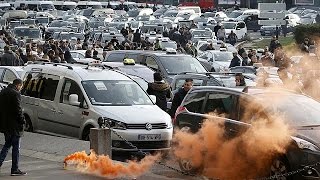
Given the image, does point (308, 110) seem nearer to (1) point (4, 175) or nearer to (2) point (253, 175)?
(2) point (253, 175)

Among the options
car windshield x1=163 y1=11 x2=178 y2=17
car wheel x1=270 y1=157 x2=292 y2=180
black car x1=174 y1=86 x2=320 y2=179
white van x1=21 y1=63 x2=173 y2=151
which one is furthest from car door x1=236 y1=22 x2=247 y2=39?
car wheel x1=270 y1=157 x2=292 y2=180

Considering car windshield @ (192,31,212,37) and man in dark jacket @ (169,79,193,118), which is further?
car windshield @ (192,31,212,37)

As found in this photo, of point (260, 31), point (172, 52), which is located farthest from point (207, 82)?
point (260, 31)

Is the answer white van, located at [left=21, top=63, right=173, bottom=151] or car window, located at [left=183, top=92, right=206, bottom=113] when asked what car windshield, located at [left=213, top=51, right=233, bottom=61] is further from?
car window, located at [left=183, top=92, right=206, bottom=113]

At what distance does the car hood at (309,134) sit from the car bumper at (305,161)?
0.63ft

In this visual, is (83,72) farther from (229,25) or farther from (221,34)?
(229,25)

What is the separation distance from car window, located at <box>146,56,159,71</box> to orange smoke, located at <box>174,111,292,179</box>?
11543 millimetres

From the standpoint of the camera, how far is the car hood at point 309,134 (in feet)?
40.5

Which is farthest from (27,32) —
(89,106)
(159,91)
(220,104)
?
(220,104)

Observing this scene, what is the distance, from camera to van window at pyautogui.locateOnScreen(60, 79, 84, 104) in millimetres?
17277

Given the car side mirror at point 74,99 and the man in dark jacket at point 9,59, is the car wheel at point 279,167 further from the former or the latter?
the man in dark jacket at point 9,59

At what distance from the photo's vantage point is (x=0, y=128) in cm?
1355

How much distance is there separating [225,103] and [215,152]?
2.72 feet

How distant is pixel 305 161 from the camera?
12.2 metres
